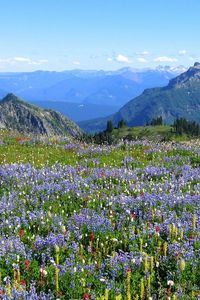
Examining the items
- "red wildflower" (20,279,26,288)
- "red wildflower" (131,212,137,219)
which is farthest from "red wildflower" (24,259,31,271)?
"red wildflower" (131,212,137,219)

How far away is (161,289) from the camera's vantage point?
22.8 ft

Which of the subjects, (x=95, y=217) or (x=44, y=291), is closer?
(x=44, y=291)

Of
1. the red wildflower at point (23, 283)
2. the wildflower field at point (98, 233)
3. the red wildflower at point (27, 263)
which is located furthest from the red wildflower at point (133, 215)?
the red wildflower at point (23, 283)

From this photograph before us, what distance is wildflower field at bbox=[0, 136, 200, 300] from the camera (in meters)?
7.04

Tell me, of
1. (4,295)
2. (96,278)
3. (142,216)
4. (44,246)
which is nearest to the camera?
(4,295)

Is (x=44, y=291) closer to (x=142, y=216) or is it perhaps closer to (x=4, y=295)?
(x=4, y=295)

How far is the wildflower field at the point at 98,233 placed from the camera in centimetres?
704

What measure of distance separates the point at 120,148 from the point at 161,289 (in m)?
15.4

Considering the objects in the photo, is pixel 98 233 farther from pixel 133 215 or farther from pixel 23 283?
pixel 23 283

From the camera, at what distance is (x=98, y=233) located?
9.38 meters

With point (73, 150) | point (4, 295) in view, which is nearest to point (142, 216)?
point (4, 295)

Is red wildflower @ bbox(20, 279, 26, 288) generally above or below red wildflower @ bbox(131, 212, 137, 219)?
below

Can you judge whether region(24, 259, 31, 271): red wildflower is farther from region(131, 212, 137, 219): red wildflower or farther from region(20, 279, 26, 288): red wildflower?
region(131, 212, 137, 219): red wildflower

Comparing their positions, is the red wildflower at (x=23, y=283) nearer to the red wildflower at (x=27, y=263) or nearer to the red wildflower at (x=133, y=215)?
the red wildflower at (x=27, y=263)
